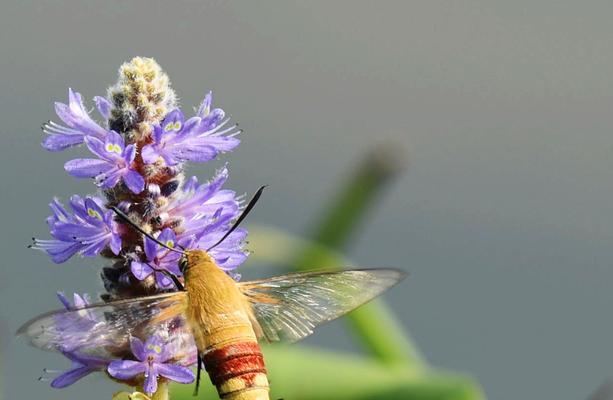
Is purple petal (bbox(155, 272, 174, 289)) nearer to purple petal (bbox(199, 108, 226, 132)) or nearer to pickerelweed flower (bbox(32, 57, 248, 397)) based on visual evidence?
pickerelweed flower (bbox(32, 57, 248, 397))

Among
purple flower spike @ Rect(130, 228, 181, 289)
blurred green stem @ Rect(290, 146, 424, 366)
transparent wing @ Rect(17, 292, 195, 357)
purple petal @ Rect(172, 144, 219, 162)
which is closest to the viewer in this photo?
transparent wing @ Rect(17, 292, 195, 357)

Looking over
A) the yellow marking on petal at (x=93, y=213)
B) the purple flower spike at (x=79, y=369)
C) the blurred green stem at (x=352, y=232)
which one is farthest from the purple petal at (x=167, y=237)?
the blurred green stem at (x=352, y=232)

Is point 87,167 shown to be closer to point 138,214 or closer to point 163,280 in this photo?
point 138,214

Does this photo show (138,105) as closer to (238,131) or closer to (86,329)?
(238,131)

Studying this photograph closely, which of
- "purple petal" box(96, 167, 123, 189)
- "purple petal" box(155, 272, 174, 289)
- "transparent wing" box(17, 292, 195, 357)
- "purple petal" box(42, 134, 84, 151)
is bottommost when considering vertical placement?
"transparent wing" box(17, 292, 195, 357)

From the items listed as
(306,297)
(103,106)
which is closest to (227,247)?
(306,297)

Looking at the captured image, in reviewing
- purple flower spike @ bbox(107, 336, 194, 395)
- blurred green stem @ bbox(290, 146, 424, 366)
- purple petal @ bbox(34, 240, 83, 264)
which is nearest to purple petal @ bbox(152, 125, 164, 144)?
purple petal @ bbox(34, 240, 83, 264)

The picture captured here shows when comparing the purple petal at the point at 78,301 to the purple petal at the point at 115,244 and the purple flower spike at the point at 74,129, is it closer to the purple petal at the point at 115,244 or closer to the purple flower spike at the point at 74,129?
the purple petal at the point at 115,244

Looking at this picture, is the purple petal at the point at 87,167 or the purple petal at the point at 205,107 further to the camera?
the purple petal at the point at 205,107
